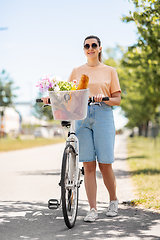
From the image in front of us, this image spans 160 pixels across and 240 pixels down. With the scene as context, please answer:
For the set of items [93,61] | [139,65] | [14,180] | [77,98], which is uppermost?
[139,65]

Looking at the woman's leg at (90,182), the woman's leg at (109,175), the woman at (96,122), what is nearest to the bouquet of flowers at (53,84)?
the woman at (96,122)

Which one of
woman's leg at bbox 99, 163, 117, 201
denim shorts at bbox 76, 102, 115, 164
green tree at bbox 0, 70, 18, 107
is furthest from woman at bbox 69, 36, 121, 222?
green tree at bbox 0, 70, 18, 107

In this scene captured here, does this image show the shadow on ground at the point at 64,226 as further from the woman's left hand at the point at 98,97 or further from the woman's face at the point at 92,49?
the woman's face at the point at 92,49

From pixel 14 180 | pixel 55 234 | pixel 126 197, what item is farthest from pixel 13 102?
pixel 55 234

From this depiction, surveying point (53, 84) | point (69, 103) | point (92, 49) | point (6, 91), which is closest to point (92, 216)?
point (69, 103)

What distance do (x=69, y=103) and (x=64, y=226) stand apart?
1415 millimetres

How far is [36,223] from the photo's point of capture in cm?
435

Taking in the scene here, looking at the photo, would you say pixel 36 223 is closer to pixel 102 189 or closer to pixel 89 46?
pixel 89 46

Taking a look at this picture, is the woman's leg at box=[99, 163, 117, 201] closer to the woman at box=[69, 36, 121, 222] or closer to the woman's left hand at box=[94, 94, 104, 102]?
the woman at box=[69, 36, 121, 222]

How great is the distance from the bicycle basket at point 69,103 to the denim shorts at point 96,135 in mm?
470

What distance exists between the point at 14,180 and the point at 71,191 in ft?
13.3

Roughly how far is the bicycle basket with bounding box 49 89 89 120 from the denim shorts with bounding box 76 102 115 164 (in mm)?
470

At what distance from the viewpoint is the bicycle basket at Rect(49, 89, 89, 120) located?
391cm

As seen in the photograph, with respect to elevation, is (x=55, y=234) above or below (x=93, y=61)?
below
